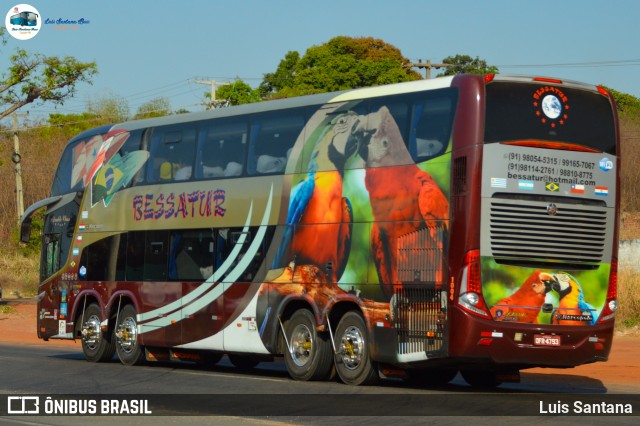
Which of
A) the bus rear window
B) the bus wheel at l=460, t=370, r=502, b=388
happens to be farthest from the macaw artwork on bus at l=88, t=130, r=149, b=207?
the bus rear window

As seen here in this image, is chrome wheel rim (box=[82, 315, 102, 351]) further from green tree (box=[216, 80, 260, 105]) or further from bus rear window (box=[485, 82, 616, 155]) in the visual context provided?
green tree (box=[216, 80, 260, 105])

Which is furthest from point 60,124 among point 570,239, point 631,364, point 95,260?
point 570,239

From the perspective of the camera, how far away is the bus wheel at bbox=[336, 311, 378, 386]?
1717cm

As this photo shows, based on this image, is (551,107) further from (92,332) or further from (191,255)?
(92,332)

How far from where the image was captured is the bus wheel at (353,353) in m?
17.2

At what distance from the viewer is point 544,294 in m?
15.8

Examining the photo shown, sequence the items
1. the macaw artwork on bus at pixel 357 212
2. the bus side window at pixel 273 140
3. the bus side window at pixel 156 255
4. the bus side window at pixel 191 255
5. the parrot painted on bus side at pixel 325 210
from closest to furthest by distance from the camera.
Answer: the macaw artwork on bus at pixel 357 212 → the parrot painted on bus side at pixel 325 210 → the bus side window at pixel 273 140 → the bus side window at pixel 191 255 → the bus side window at pixel 156 255

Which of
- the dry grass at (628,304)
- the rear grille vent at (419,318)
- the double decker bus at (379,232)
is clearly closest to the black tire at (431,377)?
the double decker bus at (379,232)

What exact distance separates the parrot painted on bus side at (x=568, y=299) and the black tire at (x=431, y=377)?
276 cm

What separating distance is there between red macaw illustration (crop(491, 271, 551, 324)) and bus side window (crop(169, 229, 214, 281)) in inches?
263

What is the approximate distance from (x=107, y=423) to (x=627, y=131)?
1797 inches

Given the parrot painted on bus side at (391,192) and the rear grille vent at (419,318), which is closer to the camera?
the rear grille vent at (419,318)

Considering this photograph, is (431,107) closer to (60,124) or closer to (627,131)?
(627,131)

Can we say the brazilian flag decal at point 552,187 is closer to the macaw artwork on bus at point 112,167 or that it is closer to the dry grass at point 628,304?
the macaw artwork on bus at point 112,167
